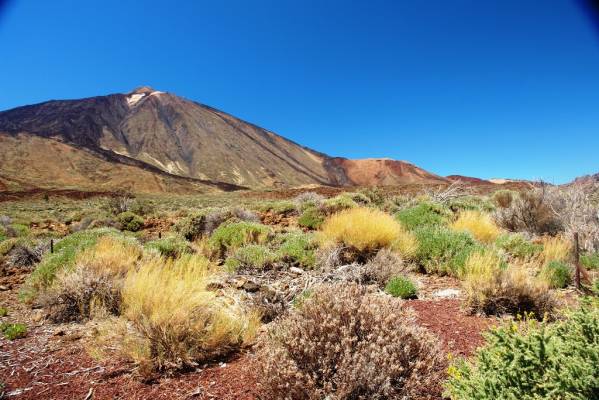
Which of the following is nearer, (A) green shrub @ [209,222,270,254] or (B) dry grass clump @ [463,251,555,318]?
(B) dry grass clump @ [463,251,555,318]

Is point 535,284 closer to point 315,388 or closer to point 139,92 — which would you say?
point 315,388

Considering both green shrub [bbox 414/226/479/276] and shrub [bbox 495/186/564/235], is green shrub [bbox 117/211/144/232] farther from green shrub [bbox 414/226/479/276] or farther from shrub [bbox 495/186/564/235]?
shrub [bbox 495/186/564/235]

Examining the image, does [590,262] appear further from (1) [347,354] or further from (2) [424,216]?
(1) [347,354]

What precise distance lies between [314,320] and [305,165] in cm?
14110

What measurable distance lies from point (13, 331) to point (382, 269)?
5.12 m

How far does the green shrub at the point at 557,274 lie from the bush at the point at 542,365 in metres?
4.41

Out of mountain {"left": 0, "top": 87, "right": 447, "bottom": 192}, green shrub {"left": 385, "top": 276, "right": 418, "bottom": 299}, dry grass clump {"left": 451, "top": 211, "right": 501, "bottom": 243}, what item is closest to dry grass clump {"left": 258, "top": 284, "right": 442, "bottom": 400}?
green shrub {"left": 385, "top": 276, "right": 418, "bottom": 299}

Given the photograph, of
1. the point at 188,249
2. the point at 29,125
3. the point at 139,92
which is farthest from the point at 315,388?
the point at 139,92

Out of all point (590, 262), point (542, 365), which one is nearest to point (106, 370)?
point (542, 365)

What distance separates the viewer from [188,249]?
29.7 ft

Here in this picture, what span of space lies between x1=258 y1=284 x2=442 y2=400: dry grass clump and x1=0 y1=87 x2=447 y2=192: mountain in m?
70.7

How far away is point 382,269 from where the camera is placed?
6535 millimetres

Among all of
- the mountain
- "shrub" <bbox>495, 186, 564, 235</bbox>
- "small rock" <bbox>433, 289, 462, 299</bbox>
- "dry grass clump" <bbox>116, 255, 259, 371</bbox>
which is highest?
the mountain

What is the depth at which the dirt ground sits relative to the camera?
11.1 ft
